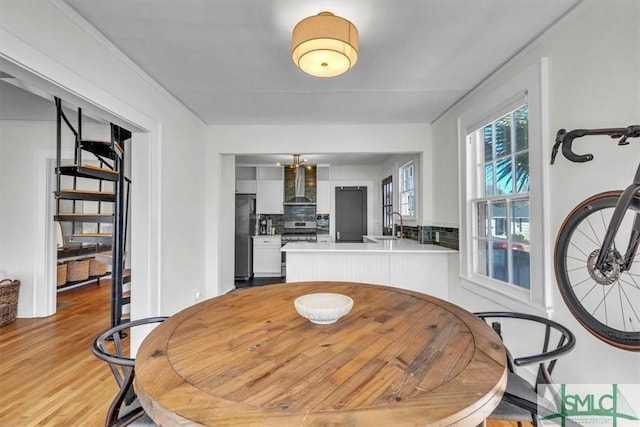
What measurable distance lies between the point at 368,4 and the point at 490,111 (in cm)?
143

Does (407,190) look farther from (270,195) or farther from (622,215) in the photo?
(622,215)

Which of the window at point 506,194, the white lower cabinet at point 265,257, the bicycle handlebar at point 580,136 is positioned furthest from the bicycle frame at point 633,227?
the white lower cabinet at point 265,257

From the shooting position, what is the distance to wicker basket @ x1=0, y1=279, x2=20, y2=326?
10.8ft

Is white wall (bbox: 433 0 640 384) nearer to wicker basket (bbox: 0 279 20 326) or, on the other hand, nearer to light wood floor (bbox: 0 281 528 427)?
light wood floor (bbox: 0 281 528 427)

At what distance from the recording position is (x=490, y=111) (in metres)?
2.37

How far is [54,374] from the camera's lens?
2291 millimetres

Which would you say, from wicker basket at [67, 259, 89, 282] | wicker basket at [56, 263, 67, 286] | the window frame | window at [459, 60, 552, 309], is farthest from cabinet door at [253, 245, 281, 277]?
window at [459, 60, 552, 309]

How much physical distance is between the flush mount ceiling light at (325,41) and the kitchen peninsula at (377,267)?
1963mm

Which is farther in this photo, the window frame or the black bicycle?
the window frame

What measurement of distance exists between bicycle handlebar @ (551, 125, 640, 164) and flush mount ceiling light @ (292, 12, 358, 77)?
1.21 m

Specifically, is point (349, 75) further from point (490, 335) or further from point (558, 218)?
point (490, 335)

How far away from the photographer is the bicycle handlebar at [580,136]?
1233mm

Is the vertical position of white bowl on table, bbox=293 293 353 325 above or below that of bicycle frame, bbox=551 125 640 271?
below

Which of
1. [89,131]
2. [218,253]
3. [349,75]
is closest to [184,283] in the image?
[218,253]
